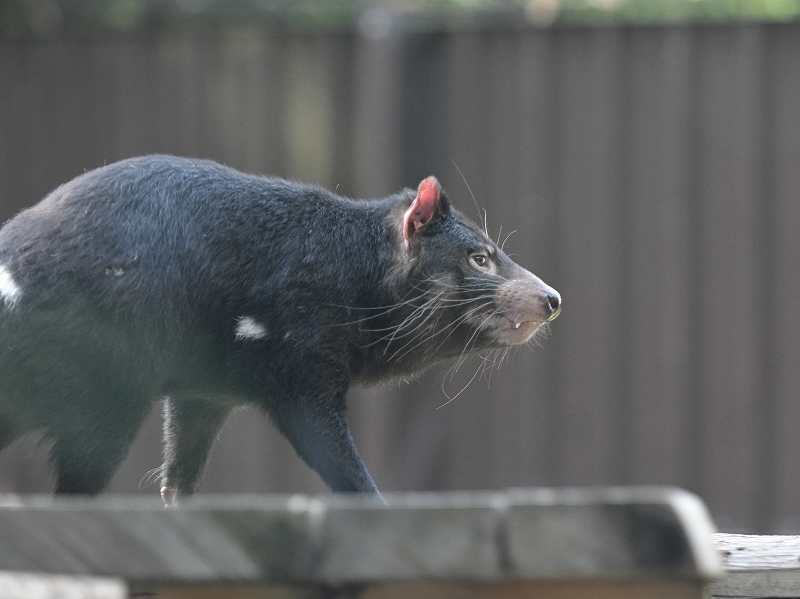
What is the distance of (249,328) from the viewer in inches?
125

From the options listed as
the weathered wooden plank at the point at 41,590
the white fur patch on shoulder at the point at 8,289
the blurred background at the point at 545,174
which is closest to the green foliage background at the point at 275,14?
the blurred background at the point at 545,174

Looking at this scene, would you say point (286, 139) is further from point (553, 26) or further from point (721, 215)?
point (721, 215)

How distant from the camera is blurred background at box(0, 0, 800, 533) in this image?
259 inches

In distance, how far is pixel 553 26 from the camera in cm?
680

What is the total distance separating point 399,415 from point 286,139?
1939 millimetres

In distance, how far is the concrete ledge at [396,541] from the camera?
152cm

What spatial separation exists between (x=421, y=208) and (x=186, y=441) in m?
1.06

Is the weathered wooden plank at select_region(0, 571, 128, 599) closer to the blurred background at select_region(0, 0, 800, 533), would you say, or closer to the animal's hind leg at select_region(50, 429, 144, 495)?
the animal's hind leg at select_region(50, 429, 144, 495)

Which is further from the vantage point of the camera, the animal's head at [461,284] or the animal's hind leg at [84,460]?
the animal's head at [461,284]

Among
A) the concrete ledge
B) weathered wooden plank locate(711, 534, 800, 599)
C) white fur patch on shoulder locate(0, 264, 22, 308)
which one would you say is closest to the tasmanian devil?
white fur patch on shoulder locate(0, 264, 22, 308)

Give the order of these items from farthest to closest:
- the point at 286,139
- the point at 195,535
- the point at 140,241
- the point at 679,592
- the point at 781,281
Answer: the point at 286,139
the point at 781,281
the point at 140,241
the point at 679,592
the point at 195,535

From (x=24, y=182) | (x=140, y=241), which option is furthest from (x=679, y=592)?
(x=24, y=182)

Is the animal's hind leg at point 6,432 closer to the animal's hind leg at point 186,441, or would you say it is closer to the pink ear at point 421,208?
the animal's hind leg at point 186,441

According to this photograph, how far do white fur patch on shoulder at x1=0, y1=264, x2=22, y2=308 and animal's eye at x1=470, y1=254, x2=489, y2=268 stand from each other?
4.70 ft
